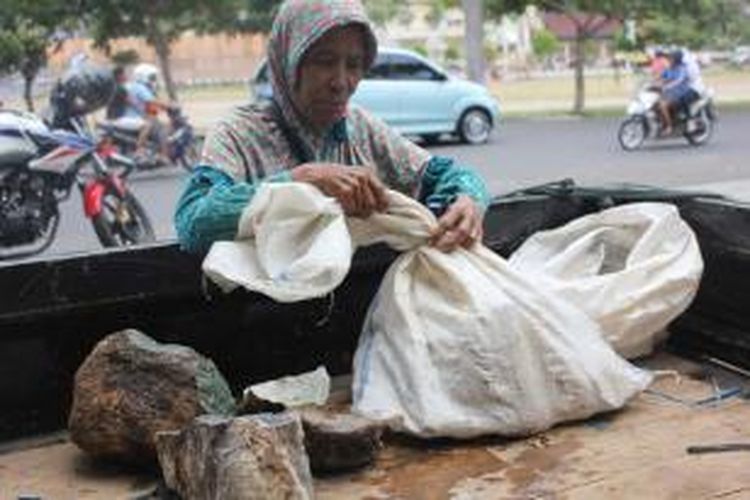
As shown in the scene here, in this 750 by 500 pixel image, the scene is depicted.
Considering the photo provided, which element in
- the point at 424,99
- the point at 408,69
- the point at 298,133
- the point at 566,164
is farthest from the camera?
the point at 408,69

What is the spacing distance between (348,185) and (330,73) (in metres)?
0.39

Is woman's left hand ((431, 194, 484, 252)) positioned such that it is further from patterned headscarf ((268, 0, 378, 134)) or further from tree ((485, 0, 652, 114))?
tree ((485, 0, 652, 114))

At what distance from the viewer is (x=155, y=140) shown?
1280cm

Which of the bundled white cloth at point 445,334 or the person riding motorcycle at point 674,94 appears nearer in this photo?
the bundled white cloth at point 445,334

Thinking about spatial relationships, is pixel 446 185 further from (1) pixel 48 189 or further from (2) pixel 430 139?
(2) pixel 430 139

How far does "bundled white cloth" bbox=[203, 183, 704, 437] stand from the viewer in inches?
77.8

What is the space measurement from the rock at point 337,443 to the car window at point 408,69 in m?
14.4

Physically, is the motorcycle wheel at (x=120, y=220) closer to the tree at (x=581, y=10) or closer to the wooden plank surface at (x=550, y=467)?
the wooden plank surface at (x=550, y=467)

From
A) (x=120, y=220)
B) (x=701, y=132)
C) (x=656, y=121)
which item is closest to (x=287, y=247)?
(x=120, y=220)

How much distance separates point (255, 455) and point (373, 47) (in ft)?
3.78

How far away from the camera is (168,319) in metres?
2.36

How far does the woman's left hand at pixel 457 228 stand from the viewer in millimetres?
2174

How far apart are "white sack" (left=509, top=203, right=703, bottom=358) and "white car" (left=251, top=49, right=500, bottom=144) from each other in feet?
42.7

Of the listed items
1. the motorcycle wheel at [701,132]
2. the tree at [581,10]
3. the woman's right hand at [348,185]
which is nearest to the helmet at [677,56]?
the motorcycle wheel at [701,132]
